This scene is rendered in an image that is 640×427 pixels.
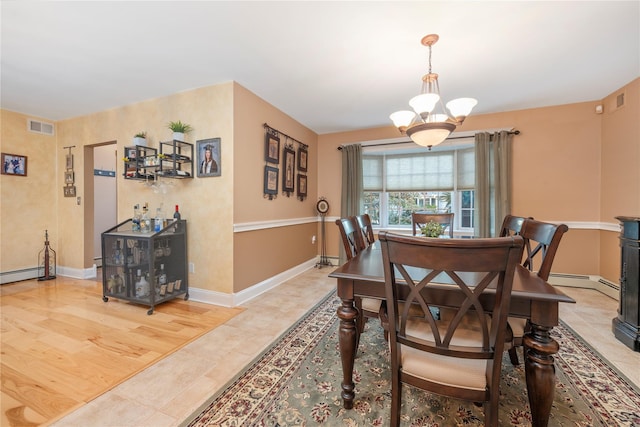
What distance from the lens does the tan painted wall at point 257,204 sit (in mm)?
2932

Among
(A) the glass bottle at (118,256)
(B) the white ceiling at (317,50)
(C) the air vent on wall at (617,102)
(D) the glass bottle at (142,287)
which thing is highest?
(B) the white ceiling at (317,50)

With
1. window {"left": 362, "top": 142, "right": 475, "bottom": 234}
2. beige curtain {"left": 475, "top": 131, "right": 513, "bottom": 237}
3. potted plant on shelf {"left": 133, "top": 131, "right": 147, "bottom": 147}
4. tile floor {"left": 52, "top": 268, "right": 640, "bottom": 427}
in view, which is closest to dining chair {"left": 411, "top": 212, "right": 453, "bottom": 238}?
beige curtain {"left": 475, "top": 131, "right": 513, "bottom": 237}

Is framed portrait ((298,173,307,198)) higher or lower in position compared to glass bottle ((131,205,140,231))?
higher

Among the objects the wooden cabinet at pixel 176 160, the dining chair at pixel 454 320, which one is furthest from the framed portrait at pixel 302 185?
the dining chair at pixel 454 320

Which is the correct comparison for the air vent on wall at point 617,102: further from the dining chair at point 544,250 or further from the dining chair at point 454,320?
the dining chair at point 454,320

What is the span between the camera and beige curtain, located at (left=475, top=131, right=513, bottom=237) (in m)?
3.67

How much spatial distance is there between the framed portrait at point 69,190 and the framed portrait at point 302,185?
3639mm

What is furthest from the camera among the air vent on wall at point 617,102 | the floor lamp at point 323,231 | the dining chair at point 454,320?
the floor lamp at point 323,231

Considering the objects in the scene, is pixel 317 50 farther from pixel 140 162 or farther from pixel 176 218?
pixel 140 162

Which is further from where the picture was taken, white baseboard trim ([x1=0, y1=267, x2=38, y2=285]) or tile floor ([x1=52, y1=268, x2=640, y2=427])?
white baseboard trim ([x1=0, y1=267, x2=38, y2=285])

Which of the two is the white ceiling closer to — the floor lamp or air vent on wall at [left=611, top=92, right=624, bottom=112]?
air vent on wall at [left=611, top=92, right=624, bottom=112]

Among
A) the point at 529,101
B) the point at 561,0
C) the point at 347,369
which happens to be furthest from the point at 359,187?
the point at 347,369

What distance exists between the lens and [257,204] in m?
3.27

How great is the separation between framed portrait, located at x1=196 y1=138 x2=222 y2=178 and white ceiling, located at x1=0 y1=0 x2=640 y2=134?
69 cm
